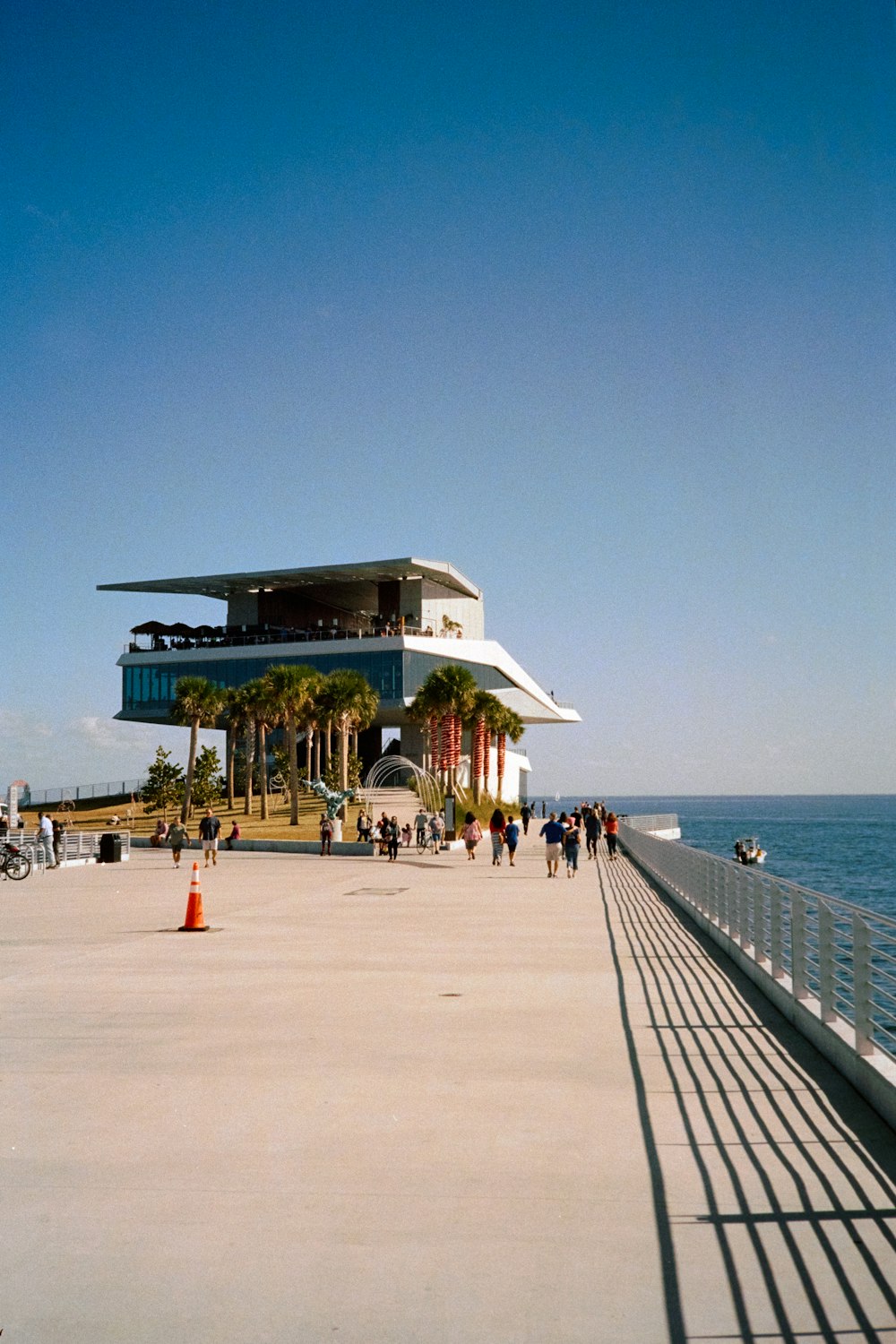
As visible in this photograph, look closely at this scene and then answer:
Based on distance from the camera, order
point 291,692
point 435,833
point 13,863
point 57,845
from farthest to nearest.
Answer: point 291,692 → point 435,833 → point 57,845 → point 13,863

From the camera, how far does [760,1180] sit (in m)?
5.70

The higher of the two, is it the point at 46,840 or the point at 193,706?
the point at 193,706

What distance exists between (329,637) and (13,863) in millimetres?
63381

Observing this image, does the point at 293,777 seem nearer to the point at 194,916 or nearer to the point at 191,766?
the point at 191,766

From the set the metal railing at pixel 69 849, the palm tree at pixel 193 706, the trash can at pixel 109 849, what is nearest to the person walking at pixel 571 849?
the metal railing at pixel 69 849

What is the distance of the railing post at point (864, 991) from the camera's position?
744 centimetres

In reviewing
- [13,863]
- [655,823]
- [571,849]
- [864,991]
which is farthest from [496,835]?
[655,823]

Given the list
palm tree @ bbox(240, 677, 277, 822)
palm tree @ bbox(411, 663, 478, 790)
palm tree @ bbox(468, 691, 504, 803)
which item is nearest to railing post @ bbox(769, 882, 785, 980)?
palm tree @ bbox(411, 663, 478, 790)

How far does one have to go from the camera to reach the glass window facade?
90688 millimetres

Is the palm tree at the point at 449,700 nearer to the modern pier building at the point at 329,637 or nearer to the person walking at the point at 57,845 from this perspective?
the modern pier building at the point at 329,637

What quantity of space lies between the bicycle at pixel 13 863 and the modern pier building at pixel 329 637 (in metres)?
57.4

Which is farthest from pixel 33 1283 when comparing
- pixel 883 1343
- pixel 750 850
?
pixel 750 850

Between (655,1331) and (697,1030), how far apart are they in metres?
5.61

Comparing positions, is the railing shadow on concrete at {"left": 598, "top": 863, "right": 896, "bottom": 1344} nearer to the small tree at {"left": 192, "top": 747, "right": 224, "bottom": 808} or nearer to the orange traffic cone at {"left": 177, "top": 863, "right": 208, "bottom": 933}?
the orange traffic cone at {"left": 177, "top": 863, "right": 208, "bottom": 933}
